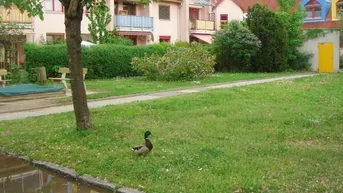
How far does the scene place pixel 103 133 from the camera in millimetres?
8859

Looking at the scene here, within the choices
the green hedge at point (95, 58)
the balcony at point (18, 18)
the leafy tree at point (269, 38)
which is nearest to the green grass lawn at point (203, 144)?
the green hedge at point (95, 58)

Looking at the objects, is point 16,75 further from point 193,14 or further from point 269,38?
point 193,14

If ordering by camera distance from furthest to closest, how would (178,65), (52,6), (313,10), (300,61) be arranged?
1. (313,10)
2. (300,61)
3. (52,6)
4. (178,65)

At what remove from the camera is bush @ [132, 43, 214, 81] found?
22.3 m

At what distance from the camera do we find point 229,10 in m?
49.5

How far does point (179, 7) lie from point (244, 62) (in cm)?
1445

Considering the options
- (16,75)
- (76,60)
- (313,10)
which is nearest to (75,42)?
(76,60)

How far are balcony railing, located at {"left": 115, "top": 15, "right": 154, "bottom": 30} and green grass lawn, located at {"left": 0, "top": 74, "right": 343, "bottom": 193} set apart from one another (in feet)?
75.9

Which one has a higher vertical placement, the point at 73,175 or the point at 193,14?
the point at 193,14

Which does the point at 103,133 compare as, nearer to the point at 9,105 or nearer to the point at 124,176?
the point at 124,176

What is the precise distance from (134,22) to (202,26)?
9232 mm

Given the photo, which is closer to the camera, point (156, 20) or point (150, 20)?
point (150, 20)

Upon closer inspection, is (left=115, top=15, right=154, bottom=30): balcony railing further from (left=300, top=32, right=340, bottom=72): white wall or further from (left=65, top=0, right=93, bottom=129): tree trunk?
(left=65, top=0, right=93, bottom=129): tree trunk

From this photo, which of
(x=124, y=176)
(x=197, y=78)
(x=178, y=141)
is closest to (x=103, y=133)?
(x=178, y=141)
